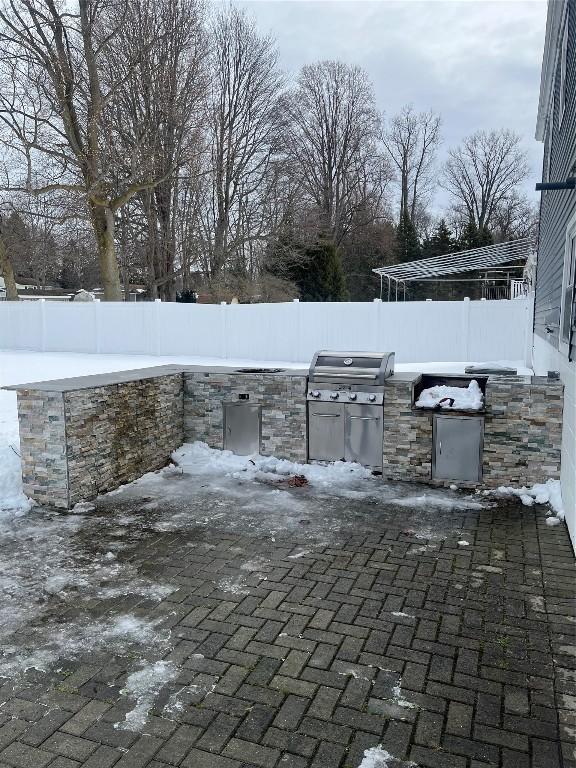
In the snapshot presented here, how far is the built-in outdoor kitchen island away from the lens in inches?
204

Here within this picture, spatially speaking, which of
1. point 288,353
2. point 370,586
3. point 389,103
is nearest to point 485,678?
point 370,586

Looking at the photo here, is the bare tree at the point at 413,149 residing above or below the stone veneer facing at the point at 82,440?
above

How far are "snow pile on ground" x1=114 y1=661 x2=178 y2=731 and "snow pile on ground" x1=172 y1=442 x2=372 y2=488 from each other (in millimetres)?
3103

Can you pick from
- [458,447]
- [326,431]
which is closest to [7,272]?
[326,431]

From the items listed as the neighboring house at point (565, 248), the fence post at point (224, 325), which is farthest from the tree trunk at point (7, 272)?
the neighboring house at point (565, 248)

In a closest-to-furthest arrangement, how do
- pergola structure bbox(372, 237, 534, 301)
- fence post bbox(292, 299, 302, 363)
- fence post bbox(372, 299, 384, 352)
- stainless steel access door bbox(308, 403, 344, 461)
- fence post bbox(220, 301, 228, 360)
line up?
stainless steel access door bbox(308, 403, 344, 461) → fence post bbox(372, 299, 384, 352) → fence post bbox(292, 299, 302, 363) → fence post bbox(220, 301, 228, 360) → pergola structure bbox(372, 237, 534, 301)

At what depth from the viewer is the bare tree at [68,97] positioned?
16.0 m

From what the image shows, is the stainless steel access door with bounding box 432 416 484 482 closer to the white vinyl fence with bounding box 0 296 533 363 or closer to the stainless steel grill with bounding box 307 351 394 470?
the stainless steel grill with bounding box 307 351 394 470

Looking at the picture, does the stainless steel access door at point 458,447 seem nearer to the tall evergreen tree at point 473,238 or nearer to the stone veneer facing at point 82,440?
the stone veneer facing at point 82,440

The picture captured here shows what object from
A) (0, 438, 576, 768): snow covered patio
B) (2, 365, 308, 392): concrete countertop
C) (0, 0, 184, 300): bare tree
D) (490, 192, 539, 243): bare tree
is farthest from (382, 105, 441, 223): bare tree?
(0, 438, 576, 768): snow covered patio

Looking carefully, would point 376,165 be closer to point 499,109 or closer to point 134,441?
point 499,109

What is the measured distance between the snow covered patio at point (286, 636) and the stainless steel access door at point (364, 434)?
0.93m

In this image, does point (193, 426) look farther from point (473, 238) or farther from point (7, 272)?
point (473, 238)

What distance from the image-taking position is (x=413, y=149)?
110 ft
